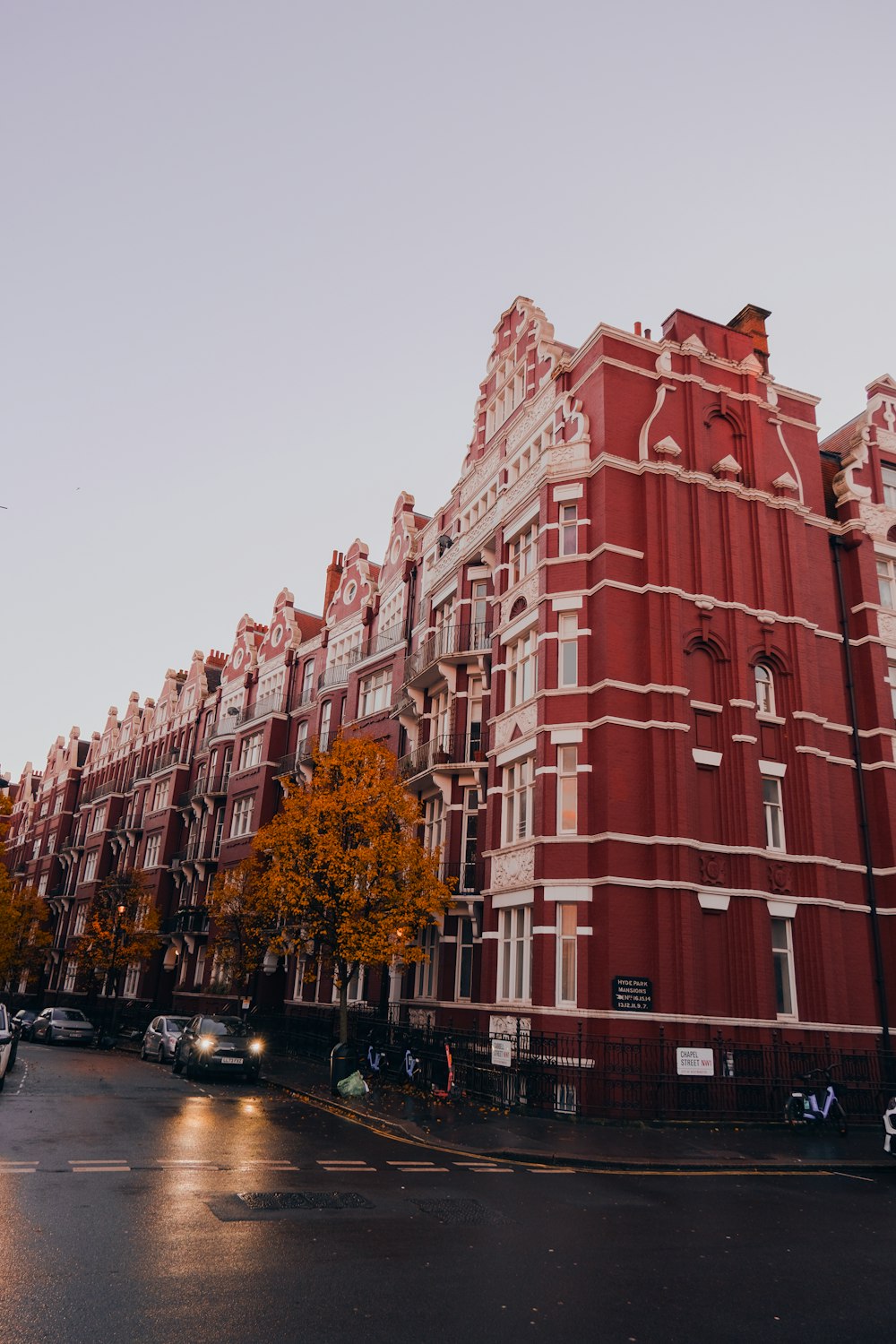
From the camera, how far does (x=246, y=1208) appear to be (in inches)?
383

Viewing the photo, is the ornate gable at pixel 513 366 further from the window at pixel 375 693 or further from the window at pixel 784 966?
the window at pixel 784 966

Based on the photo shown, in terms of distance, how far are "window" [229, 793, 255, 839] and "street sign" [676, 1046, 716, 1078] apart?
28.9 metres

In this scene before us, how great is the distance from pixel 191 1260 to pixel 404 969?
901 inches

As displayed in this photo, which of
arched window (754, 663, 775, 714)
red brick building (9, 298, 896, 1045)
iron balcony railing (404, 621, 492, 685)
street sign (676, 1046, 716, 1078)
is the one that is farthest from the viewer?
iron balcony railing (404, 621, 492, 685)

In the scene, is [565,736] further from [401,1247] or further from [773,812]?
[401,1247]

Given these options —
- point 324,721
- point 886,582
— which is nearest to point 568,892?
point 886,582

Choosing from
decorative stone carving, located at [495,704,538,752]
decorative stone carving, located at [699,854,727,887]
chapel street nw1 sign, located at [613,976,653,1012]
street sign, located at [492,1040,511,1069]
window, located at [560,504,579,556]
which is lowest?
street sign, located at [492,1040,511,1069]

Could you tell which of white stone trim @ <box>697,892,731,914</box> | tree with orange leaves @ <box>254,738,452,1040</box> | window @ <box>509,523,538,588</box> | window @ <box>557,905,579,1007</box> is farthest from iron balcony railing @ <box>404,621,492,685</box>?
white stone trim @ <box>697,892,731,914</box>

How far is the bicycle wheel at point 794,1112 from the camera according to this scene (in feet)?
62.7

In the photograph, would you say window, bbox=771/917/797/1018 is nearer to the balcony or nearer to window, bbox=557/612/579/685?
window, bbox=557/612/579/685

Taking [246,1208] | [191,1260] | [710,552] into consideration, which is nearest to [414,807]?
[710,552]

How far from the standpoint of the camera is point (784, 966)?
22.9 m

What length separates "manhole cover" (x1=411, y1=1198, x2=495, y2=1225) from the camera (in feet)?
32.6

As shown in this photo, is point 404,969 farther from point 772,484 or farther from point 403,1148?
point 772,484
